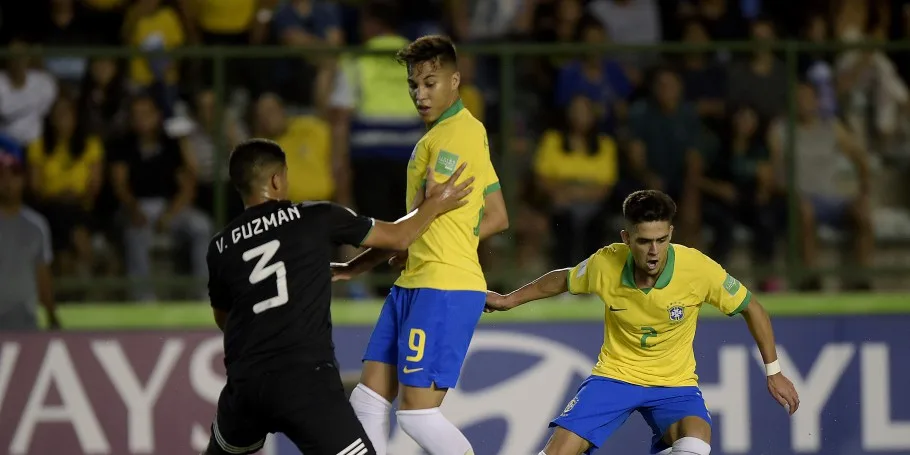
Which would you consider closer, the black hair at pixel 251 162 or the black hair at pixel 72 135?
the black hair at pixel 251 162

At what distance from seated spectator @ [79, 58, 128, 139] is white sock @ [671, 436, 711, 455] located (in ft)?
15.6

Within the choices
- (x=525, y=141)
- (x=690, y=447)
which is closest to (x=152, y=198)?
(x=525, y=141)

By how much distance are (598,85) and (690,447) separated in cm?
360

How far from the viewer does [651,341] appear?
293 inches

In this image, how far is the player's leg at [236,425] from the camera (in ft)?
20.7

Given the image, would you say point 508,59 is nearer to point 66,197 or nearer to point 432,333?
point 66,197

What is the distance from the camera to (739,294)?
7.36 m

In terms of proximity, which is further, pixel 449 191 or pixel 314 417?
pixel 449 191

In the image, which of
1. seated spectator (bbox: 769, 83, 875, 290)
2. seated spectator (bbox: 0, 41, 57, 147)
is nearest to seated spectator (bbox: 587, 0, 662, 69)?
seated spectator (bbox: 769, 83, 875, 290)

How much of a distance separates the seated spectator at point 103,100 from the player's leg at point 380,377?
3813mm

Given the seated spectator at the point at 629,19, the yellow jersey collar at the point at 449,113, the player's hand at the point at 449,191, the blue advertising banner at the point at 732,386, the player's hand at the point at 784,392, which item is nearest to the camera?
the player's hand at the point at 449,191

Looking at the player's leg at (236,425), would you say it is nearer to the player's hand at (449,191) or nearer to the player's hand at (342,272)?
the player's hand at (342,272)

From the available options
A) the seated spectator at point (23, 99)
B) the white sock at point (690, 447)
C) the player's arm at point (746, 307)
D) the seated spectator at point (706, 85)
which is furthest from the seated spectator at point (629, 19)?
the white sock at point (690, 447)

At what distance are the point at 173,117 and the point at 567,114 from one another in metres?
2.72
